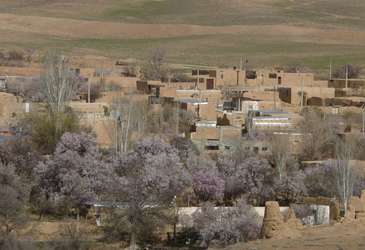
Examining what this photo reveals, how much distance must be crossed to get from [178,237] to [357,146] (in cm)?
1119

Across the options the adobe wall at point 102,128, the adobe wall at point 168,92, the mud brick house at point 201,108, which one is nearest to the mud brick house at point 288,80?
the adobe wall at point 168,92

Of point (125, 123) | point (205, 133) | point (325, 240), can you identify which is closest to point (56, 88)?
point (125, 123)

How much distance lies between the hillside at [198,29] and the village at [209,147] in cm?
3276

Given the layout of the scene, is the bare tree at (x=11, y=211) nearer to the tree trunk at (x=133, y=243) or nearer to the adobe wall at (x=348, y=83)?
the tree trunk at (x=133, y=243)

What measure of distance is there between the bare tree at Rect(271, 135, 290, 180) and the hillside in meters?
41.2

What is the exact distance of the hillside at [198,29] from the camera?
8231 centimetres

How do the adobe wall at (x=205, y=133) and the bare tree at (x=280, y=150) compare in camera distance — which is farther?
the adobe wall at (x=205, y=133)

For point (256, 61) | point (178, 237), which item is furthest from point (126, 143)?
point (256, 61)

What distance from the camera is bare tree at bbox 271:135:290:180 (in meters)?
26.6

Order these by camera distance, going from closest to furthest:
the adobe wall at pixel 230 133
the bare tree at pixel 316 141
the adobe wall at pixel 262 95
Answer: the bare tree at pixel 316 141
the adobe wall at pixel 230 133
the adobe wall at pixel 262 95

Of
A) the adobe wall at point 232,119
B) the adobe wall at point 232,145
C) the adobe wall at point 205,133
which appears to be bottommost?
the adobe wall at point 232,145

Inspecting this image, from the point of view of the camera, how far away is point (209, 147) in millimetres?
29922

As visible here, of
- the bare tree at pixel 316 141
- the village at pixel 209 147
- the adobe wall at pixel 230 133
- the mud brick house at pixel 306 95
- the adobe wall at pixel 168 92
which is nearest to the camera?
the village at pixel 209 147

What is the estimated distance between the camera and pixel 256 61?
76500mm
